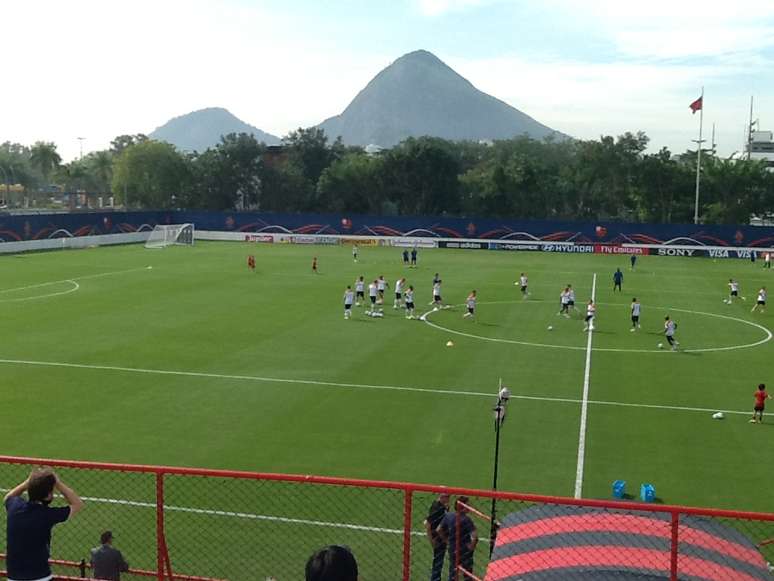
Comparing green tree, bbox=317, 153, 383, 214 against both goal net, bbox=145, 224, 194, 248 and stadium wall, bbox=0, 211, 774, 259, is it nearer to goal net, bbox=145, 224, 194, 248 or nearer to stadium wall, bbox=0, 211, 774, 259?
stadium wall, bbox=0, 211, 774, 259

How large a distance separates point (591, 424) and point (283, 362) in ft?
35.2

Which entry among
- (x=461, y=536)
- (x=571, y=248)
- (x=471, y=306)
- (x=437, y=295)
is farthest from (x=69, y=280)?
(x=571, y=248)

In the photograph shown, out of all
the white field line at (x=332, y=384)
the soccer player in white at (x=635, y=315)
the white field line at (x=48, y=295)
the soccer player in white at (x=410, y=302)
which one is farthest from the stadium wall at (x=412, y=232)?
the white field line at (x=332, y=384)

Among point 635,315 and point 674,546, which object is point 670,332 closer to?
point 635,315

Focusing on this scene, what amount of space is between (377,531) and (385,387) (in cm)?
1016

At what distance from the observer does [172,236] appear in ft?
275

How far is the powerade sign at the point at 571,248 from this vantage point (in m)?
80.0

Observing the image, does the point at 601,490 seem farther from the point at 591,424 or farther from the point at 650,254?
the point at 650,254

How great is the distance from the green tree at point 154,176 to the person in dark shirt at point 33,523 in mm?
109741

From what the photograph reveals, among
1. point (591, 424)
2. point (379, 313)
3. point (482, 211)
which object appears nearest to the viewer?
point (591, 424)

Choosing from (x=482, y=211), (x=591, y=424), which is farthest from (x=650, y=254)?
(x=591, y=424)

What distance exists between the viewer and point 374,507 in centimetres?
Result: 1520

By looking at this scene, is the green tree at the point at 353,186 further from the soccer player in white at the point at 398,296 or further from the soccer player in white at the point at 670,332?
the soccer player in white at the point at 670,332

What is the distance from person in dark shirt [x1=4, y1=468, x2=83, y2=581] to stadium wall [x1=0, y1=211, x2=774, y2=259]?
6721 centimetres
